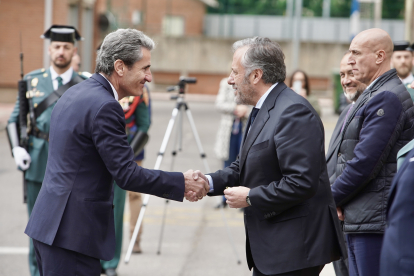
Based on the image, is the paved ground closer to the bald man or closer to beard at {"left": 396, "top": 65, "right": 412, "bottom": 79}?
the bald man

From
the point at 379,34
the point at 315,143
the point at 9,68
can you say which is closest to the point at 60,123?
the point at 315,143

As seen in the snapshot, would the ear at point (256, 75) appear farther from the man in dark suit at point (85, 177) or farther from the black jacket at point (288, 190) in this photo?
the man in dark suit at point (85, 177)

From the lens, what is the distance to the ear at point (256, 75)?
3025mm

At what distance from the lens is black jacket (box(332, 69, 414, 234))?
10.6ft

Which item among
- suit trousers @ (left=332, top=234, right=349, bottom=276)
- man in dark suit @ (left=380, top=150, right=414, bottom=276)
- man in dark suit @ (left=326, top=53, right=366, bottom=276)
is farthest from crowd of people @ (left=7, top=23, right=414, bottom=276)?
man in dark suit @ (left=380, top=150, right=414, bottom=276)

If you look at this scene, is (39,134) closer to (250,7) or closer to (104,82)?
(104,82)

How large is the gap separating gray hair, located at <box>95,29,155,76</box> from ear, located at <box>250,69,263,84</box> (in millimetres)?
672

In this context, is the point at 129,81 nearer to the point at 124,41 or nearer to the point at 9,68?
the point at 124,41

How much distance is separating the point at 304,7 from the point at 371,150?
5067cm

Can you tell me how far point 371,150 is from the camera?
127 inches

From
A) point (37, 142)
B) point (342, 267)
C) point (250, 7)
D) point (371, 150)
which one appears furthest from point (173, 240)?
point (250, 7)

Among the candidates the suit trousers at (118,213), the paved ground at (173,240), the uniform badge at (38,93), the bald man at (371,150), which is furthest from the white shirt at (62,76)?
the bald man at (371,150)

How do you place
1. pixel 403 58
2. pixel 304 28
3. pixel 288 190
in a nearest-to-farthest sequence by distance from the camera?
1. pixel 288 190
2. pixel 403 58
3. pixel 304 28

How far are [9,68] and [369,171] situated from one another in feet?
68.8
